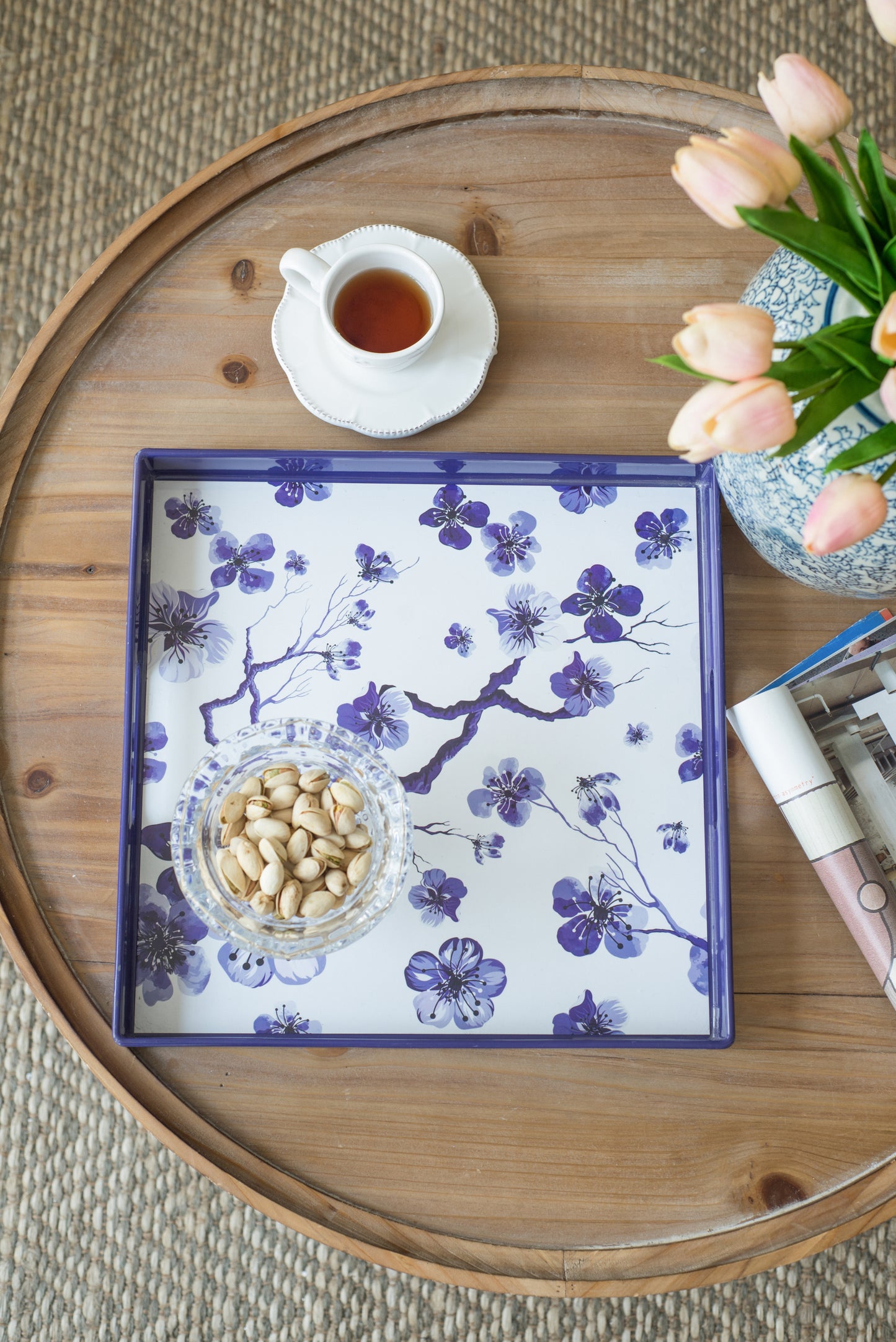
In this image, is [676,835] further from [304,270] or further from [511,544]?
[304,270]

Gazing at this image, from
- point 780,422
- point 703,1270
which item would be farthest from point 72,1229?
point 780,422

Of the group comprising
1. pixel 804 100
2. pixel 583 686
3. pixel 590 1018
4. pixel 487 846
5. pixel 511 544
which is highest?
pixel 804 100

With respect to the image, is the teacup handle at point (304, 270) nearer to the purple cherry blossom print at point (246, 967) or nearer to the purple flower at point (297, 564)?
the purple flower at point (297, 564)

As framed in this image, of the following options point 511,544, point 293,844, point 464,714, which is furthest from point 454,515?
point 293,844

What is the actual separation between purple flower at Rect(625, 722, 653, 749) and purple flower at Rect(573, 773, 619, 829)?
0.03 m

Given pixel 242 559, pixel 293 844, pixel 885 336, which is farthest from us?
pixel 242 559

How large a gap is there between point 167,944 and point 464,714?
26cm

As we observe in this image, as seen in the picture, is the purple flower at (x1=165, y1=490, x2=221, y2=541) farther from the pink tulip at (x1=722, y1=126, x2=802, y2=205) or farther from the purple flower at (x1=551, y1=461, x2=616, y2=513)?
the pink tulip at (x1=722, y1=126, x2=802, y2=205)

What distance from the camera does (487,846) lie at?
0.70 meters

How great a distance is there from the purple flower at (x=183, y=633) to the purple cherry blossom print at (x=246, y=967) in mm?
195

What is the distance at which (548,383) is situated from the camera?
738 millimetres

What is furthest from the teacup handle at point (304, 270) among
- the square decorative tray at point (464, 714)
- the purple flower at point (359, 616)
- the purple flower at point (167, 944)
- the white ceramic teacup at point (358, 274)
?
the purple flower at point (167, 944)

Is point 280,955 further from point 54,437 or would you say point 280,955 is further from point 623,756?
point 54,437

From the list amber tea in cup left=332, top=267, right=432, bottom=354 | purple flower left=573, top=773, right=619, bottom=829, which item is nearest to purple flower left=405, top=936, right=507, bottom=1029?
purple flower left=573, top=773, right=619, bottom=829
